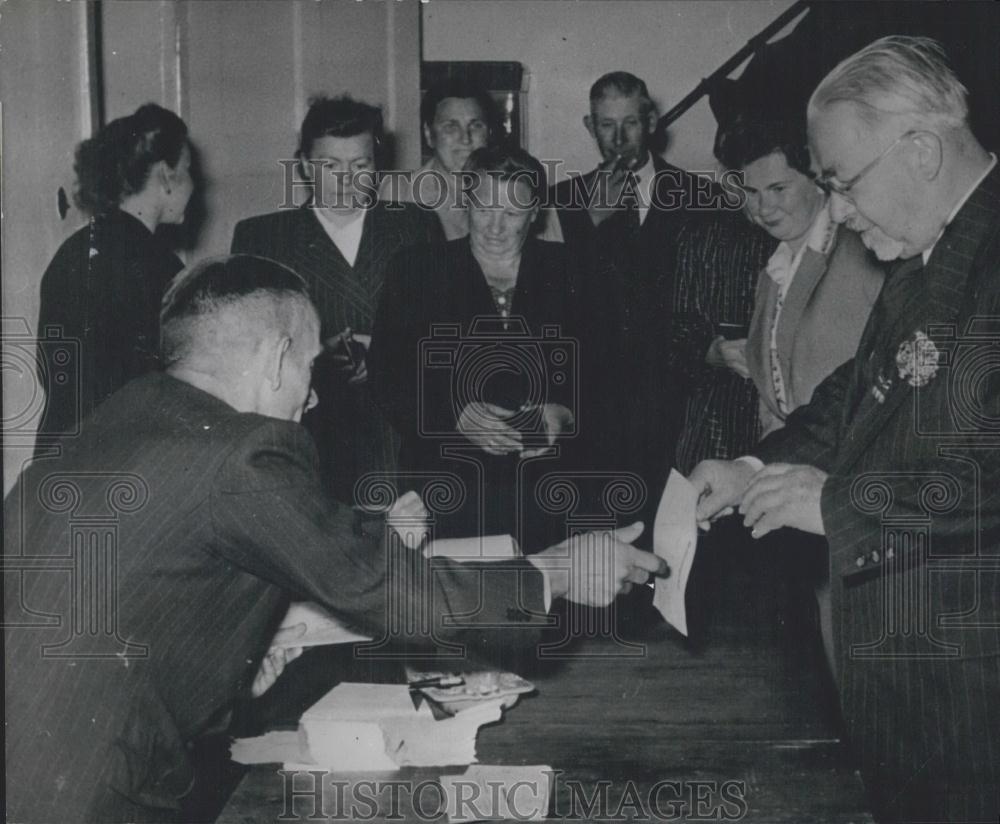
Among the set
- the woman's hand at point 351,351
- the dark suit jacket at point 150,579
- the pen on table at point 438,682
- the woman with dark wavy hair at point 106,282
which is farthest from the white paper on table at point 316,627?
the woman's hand at point 351,351

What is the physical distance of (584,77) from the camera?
2.82 meters

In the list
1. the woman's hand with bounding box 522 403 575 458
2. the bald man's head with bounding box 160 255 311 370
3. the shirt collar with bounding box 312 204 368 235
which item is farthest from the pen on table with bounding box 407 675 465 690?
the shirt collar with bounding box 312 204 368 235

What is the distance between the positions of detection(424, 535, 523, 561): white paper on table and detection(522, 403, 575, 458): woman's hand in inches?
38.8

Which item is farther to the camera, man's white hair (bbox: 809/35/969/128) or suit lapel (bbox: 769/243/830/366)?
suit lapel (bbox: 769/243/830/366)

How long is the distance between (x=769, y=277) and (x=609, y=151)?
1.85ft

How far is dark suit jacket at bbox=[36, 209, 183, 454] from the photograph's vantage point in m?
2.57

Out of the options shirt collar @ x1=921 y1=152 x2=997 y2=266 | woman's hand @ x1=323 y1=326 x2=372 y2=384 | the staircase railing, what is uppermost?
the staircase railing

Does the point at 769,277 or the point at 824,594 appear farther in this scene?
the point at 769,277

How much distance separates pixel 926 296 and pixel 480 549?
35.2 inches

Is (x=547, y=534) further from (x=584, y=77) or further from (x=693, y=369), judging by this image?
(x=584, y=77)

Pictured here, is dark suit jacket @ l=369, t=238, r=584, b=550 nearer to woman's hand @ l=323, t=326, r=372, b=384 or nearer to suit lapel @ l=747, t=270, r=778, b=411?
woman's hand @ l=323, t=326, r=372, b=384

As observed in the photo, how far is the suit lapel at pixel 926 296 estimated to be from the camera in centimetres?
170

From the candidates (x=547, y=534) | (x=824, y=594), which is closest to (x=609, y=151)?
(x=547, y=534)

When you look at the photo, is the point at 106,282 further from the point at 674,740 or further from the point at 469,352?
the point at 674,740
